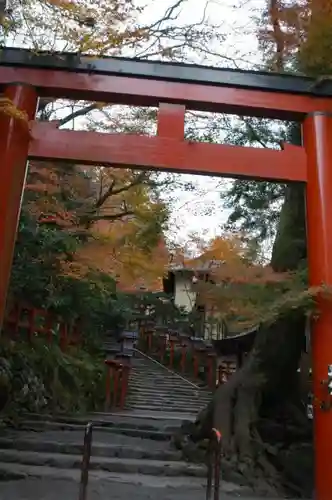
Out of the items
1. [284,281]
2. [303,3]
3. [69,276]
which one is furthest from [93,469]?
[303,3]

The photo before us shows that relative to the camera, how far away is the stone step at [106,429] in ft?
29.4

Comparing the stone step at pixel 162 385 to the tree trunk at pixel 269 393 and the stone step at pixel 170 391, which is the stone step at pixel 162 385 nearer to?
the stone step at pixel 170 391

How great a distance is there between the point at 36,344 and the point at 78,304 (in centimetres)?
178

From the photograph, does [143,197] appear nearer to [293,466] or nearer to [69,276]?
[69,276]

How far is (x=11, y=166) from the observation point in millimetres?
5477

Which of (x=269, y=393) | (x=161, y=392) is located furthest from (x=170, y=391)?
(x=269, y=393)

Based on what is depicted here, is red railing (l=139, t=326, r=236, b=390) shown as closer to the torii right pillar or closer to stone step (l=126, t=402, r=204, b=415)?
stone step (l=126, t=402, r=204, b=415)

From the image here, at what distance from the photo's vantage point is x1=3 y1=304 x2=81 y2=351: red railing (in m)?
10.3

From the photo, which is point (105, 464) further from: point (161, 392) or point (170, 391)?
point (170, 391)

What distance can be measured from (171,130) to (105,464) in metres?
4.56

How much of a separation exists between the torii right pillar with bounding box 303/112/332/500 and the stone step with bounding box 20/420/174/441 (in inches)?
179

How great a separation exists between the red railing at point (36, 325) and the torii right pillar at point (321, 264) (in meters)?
6.68

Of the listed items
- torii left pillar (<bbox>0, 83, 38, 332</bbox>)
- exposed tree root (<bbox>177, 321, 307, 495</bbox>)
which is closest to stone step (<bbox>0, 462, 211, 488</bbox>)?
exposed tree root (<bbox>177, 321, 307, 495</bbox>)

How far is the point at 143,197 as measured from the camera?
11195 millimetres
